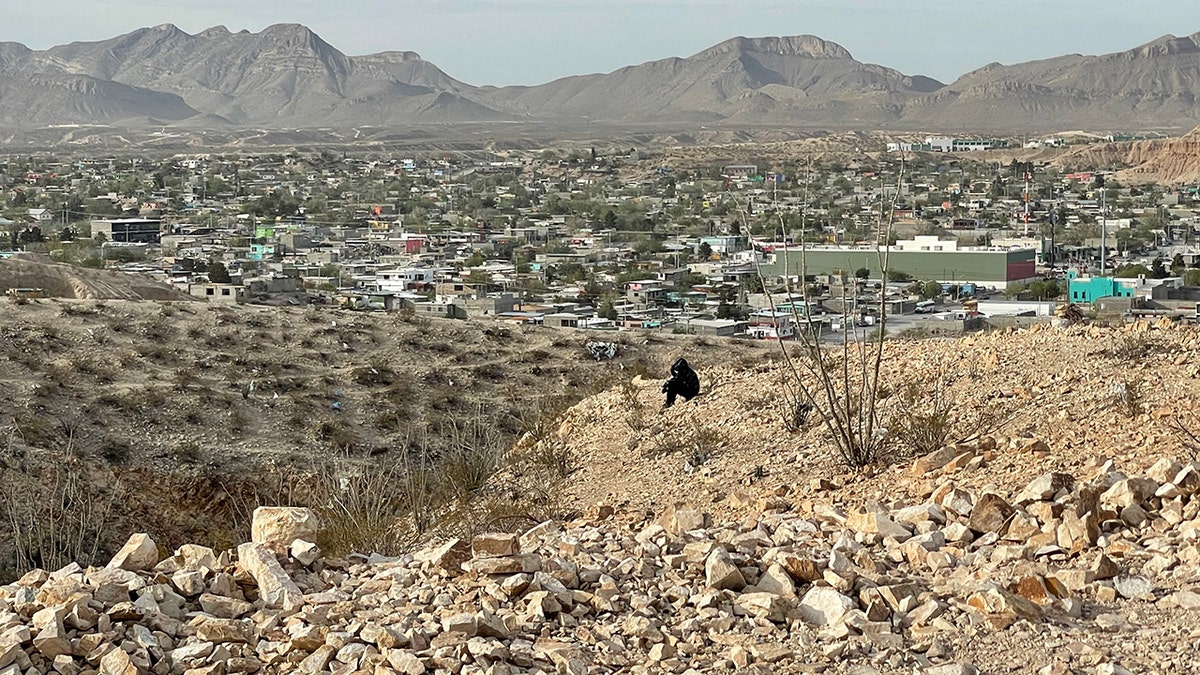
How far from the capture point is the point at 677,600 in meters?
4.84

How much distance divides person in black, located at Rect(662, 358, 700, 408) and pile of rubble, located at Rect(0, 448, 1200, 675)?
521 cm

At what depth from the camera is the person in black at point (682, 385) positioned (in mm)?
10906

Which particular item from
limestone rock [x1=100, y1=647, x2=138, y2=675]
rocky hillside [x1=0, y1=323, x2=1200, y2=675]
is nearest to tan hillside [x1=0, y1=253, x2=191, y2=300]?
rocky hillside [x1=0, y1=323, x2=1200, y2=675]

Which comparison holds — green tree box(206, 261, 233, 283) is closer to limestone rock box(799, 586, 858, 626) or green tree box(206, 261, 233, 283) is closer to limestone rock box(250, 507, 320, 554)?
limestone rock box(250, 507, 320, 554)

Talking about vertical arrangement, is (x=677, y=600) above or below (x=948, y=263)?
above

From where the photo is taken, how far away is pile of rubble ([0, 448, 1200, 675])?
4.40 metres

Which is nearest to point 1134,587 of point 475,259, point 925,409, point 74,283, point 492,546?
point 492,546

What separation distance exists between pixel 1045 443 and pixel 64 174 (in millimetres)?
95292

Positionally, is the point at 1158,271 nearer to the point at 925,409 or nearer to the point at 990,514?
the point at 925,409

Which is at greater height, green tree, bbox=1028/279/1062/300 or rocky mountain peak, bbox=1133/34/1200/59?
rocky mountain peak, bbox=1133/34/1200/59

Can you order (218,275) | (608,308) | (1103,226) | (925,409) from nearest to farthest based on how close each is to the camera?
(925,409), (608,308), (218,275), (1103,226)

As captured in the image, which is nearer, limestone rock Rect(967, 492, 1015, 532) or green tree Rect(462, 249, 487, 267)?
limestone rock Rect(967, 492, 1015, 532)

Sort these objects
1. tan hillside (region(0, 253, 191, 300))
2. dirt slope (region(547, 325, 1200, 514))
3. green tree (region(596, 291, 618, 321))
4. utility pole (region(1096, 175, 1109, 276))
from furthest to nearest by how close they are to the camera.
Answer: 1. utility pole (region(1096, 175, 1109, 276))
2. green tree (region(596, 291, 618, 321))
3. tan hillside (region(0, 253, 191, 300))
4. dirt slope (region(547, 325, 1200, 514))

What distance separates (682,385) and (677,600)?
6.15 m
